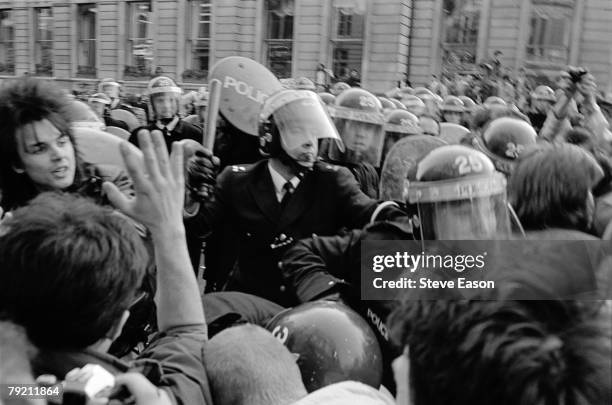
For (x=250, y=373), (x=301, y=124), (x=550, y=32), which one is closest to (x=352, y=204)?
(x=301, y=124)

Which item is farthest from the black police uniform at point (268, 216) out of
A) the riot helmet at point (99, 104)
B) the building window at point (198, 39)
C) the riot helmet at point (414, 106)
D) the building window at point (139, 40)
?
the building window at point (139, 40)

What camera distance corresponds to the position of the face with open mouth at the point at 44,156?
2189mm

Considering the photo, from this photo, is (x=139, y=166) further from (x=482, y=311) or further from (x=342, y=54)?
(x=342, y=54)

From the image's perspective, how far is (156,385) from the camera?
1.24 meters

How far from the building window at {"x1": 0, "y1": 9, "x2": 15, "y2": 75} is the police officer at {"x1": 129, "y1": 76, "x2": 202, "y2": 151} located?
82.2 ft

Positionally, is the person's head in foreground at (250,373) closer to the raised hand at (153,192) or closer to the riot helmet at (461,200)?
the raised hand at (153,192)

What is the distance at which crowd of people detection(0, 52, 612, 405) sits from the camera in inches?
33.5

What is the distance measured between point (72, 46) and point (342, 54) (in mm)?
12266

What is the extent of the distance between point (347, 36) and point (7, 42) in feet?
57.2

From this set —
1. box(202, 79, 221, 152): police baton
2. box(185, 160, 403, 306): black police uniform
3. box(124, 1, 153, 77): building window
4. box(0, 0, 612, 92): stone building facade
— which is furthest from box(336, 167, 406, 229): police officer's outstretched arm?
box(124, 1, 153, 77): building window

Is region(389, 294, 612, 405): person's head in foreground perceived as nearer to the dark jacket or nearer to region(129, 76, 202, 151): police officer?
the dark jacket

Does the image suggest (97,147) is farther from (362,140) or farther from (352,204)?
(362,140)

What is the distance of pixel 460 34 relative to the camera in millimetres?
17984

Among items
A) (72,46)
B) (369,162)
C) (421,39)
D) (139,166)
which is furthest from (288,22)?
(139,166)
